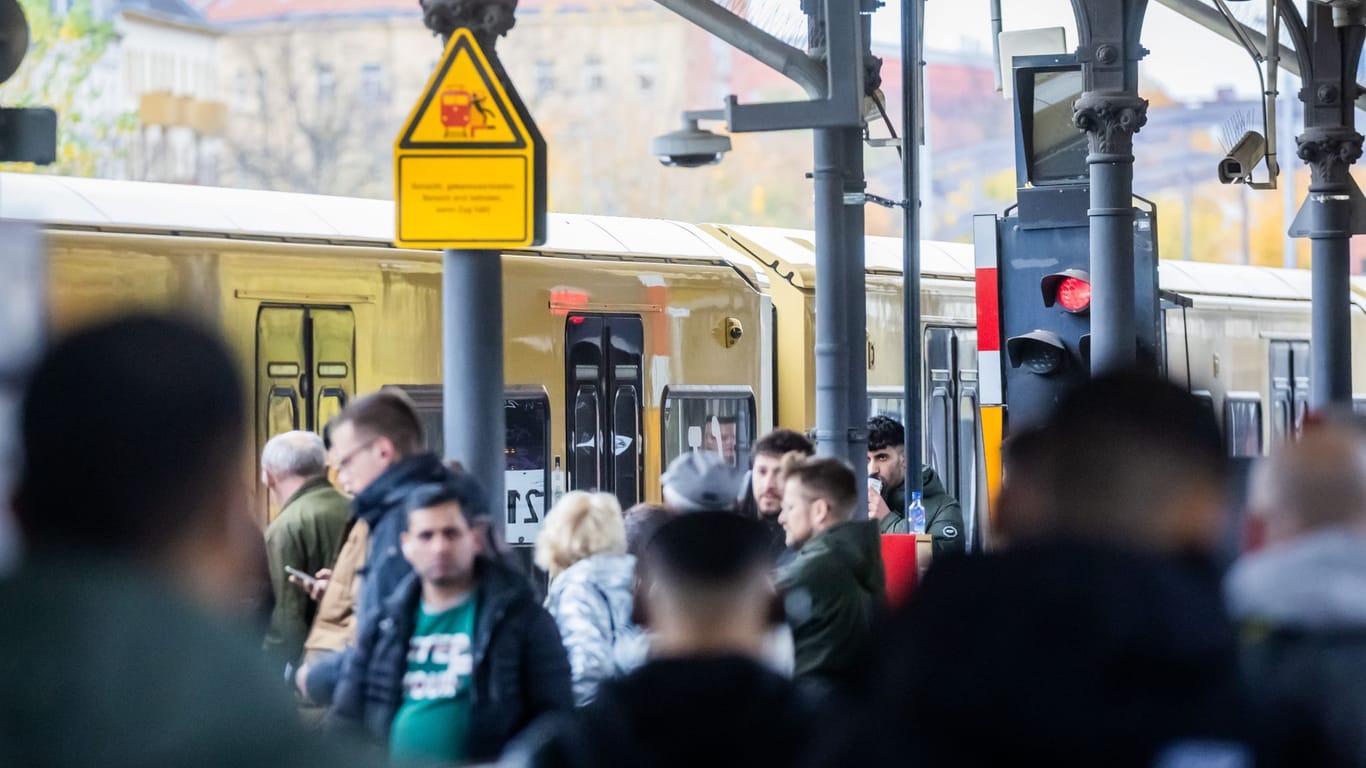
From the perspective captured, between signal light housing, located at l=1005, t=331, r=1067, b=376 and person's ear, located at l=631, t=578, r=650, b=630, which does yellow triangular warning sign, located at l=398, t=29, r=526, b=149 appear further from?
signal light housing, located at l=1005, t=331, r=1067, b=376

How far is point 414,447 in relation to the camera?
16.7ft

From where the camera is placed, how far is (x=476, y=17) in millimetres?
6016

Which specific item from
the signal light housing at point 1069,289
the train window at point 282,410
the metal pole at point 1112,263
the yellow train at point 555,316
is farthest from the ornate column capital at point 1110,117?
the train window at point 282,410

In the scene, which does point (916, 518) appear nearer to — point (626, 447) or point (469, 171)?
point (626, 447)

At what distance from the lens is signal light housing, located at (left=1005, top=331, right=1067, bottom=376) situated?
11.6 meters

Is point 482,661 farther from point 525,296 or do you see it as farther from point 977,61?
point 977,61

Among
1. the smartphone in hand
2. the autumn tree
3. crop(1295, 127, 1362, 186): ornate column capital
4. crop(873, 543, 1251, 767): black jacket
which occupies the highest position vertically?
the autumn tree

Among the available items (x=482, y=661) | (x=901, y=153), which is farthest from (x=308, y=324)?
(x=482, y=661)

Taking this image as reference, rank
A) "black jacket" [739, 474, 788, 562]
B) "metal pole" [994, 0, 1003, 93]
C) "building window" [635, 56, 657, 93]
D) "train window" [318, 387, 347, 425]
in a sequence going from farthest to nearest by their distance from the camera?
"building window" [635, 56, 657, 93] < "metal pole" [994, 0, 1003, 93] < "train window" [318, 387, 347, 425] < "black jacket" [739, 474, 788, 562]

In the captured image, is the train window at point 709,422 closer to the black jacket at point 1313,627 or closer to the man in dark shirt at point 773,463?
the man in dark shirt at point 773,463

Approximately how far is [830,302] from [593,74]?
176ft

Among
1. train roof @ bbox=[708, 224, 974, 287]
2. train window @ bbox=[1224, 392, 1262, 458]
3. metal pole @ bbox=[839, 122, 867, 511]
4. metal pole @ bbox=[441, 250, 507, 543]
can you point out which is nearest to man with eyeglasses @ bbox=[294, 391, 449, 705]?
metal pole @ bbox=[441, 250, 507, 543]

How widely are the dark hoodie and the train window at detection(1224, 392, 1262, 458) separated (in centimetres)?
1518

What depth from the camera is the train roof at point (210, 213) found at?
10.9 m
